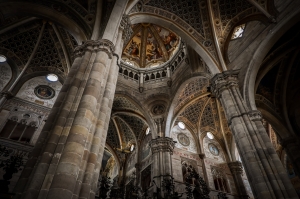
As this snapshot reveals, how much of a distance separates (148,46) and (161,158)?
479 inches

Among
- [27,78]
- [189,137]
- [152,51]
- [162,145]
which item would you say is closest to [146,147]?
[162,145]

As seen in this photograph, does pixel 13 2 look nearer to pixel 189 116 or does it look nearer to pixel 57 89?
pixel 57 89

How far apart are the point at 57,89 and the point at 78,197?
37.9ft

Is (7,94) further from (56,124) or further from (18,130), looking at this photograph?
(56,124)

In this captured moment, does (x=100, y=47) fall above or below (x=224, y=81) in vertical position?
below

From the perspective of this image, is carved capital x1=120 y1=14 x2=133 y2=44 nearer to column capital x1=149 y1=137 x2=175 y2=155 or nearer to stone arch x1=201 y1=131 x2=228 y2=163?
column capital x1=149 y1=137 x2=175 y2=155

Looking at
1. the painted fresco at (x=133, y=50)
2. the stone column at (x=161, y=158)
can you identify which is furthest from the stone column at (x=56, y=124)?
the painted fresco at (x=133, y=50)

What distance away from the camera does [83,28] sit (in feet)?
30.3

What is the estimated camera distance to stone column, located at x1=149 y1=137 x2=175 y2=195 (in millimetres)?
12484

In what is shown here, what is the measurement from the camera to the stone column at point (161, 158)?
492 inches

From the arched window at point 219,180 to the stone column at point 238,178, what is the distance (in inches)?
36.7

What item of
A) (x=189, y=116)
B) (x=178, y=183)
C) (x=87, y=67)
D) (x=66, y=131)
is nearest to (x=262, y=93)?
(x=189, y=116)

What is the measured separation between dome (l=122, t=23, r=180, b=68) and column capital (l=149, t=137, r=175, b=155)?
8342 mm

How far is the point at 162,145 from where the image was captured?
553 inches
